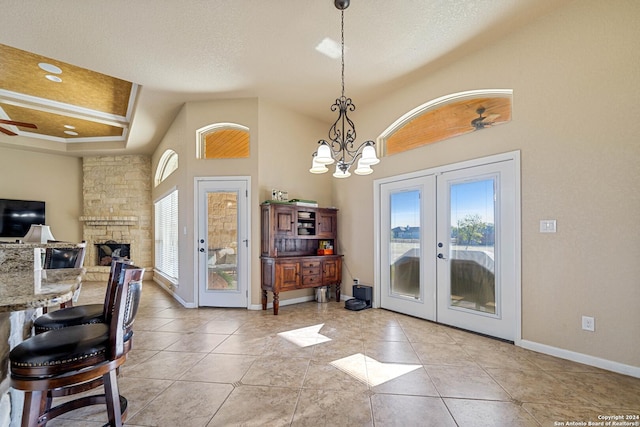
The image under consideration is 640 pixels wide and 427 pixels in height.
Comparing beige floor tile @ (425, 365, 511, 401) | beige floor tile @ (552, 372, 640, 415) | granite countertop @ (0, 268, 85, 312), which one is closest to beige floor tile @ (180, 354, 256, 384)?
granite countertop @ (0, 268, 85, 312)

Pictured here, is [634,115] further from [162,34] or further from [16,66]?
[16,66]

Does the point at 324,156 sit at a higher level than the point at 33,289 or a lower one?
higher

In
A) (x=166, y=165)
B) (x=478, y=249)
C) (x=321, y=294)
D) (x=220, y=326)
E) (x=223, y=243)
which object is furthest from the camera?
(x=166, y=165)

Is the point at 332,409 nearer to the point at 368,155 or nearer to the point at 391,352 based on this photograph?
the point at 391,352

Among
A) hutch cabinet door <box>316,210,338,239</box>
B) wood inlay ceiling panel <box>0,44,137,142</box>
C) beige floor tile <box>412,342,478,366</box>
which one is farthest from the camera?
hutch cabinet door <box>316,210,338,239</box>

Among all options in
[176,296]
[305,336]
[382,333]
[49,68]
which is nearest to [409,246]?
[382,333]

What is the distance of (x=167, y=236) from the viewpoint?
21.0 feet

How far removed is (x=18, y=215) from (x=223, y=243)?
6.22 m

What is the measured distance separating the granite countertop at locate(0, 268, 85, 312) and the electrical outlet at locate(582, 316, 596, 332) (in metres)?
3.90

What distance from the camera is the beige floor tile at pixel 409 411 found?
1.88 metres

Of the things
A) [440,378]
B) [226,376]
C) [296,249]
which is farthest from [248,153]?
[440,378]

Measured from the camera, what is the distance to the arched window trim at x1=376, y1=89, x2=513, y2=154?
338 cm

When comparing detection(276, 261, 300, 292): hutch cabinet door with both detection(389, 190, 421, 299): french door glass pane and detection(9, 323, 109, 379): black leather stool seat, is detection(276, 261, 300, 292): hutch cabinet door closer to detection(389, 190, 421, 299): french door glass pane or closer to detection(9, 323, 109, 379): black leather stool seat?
detection(389, 190, 421, 299): french door glass pane

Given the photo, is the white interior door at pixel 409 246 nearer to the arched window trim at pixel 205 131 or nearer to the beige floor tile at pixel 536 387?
the beige floor tile at pixel 536 387
